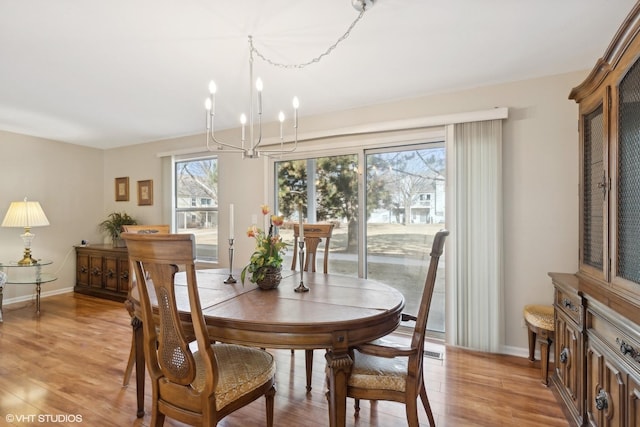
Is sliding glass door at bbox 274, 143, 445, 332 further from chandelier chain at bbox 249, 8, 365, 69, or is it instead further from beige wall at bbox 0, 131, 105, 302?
beige wall at bbox 0, 131, 105, 302

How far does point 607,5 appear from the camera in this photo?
1.80m

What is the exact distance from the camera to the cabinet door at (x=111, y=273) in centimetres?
452

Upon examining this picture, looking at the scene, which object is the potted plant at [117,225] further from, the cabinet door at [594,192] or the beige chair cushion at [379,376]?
the cabinet door at [594,192]

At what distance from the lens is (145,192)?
16.5ft

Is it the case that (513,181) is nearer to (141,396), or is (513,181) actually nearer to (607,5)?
(607,5)

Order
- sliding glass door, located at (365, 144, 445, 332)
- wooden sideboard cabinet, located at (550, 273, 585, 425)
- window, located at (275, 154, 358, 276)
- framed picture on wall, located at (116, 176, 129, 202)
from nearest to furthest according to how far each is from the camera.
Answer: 1. wooden sideboard cabinet, located at (550, 273, 585, 425)
2. sliding glass door, located at (365, 144, 445, 332)
3. window, located at (275, 154, 358, 276)
4. framed picture on wall, located at (116, 176, 129, 202)

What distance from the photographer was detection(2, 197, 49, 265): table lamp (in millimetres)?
4051

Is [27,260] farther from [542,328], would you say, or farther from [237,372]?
[542,328]

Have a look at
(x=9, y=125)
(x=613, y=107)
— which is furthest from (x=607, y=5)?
(x=9, y=125)

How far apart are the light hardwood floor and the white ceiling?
235 cm

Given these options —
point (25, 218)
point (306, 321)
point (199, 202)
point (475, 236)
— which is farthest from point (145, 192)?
point (475, 236)

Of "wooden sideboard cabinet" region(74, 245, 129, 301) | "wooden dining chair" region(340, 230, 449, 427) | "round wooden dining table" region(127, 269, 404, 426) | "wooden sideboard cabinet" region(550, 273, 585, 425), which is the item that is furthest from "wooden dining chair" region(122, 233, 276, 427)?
"wooden sideboard cabinet" region(74, 245, 129, 301)

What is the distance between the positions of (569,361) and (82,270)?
5920 millimetres

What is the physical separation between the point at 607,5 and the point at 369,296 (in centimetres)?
208
